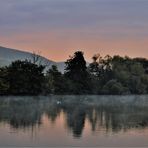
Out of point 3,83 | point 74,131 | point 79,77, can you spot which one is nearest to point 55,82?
point 79,77

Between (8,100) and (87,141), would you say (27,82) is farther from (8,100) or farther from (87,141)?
(87,141)

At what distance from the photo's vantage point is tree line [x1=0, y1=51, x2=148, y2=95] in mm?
42391

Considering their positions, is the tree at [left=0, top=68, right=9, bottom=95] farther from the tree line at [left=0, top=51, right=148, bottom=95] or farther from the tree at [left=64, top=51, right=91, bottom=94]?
the tree at [left=64, top=51, right=91, bottom=94]

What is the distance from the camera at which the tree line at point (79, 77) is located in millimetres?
42391

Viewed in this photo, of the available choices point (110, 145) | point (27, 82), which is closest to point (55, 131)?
point (110, 145)

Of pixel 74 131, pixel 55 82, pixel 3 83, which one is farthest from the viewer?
pixel 55 82

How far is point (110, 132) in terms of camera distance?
17.7 meters

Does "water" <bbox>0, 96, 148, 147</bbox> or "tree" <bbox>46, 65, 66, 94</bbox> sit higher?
"tree" <bbox>46, 65, 66, 94</bbox>

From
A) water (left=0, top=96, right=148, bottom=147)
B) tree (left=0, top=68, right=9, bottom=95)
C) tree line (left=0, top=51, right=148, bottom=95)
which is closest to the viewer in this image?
water (left=0, top=96, right=148, bottom=147)

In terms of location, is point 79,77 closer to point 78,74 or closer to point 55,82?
point 78,74

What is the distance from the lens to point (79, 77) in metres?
51.2

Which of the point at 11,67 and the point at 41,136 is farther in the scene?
the point at 11,67

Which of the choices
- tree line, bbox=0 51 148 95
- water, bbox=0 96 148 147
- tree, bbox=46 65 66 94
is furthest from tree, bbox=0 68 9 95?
water, bbox=0 96 148 147

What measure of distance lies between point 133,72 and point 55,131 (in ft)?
135
